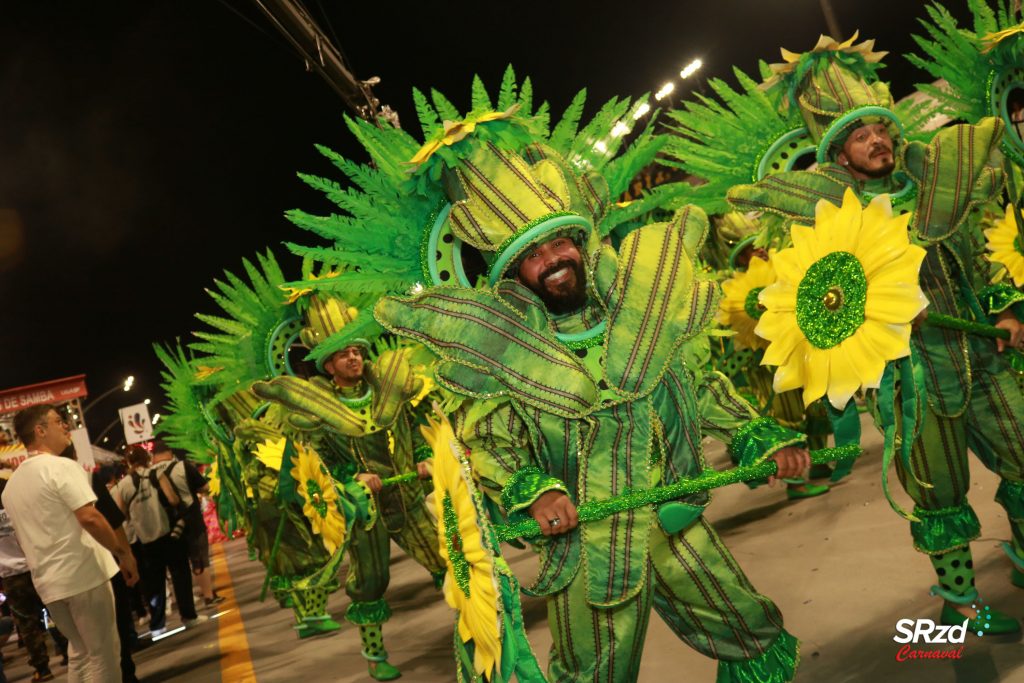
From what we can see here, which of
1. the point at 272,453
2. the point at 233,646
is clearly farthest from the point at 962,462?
the point at 233,646

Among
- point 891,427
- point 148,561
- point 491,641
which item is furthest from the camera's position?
point 148,561

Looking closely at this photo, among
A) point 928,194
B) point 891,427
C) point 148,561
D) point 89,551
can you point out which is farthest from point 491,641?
point 148,561

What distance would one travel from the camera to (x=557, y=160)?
3.29m

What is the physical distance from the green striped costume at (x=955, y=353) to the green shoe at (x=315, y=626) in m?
5.47

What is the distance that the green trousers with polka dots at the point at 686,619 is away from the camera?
112 inches

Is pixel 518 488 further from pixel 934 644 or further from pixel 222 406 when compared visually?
pixel 222 406

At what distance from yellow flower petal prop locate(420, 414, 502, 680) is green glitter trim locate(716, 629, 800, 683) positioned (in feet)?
2.82

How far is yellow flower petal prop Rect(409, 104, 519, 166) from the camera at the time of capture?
125 inches

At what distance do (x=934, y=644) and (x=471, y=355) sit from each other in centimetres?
226

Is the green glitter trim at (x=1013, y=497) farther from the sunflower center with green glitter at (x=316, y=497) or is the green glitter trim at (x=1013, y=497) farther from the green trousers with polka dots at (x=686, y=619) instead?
the sunflower center with green glitter at (x=316, y=497)

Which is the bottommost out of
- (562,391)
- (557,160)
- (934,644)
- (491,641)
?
(934,644)

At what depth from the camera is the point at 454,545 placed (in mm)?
2674

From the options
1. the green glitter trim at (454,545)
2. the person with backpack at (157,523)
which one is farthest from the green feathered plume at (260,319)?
the green glitter trim at (454,545)

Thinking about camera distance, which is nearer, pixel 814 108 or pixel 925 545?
pixel 925 545
